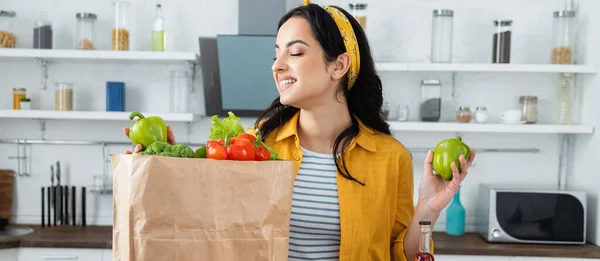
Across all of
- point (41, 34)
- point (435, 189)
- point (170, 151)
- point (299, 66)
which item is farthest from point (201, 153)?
point (41, 34)

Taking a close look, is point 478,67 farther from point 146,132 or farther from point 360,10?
point 146,132

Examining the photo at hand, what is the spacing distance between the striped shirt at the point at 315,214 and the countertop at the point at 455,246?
5.12ft

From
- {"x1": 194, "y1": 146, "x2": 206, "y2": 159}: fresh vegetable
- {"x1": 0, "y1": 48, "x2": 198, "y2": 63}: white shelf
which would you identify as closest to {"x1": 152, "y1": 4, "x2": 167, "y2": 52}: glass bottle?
{"x1": 0, "y1": 48, "x2": 198, "y2": 63}: white shelf

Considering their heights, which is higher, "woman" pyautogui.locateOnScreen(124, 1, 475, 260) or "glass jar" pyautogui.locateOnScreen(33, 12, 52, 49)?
"glass jar" pyautogui.locateOnScreen(33, 12, 52, 49)

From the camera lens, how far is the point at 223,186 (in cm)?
110

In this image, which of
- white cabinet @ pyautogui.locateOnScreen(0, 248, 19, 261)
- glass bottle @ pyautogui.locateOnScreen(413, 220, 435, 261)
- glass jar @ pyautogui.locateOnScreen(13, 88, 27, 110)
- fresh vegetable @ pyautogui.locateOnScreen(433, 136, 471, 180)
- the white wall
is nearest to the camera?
glass bottle @ pyautogui.locateOnScreen(413, 220, 435, 261)

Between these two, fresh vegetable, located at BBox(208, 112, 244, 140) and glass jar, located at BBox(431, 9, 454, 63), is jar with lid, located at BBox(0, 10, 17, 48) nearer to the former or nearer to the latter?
glass jar, located at BBox(431, 9, 454, 63)

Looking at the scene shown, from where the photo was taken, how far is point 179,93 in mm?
3344

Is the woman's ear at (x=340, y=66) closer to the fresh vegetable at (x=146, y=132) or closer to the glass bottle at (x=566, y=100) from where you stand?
the fresh vegetable at (x=146, y=132)

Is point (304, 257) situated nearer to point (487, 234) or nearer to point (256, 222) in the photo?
point (256, 222)

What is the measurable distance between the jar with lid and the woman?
2.15 meters

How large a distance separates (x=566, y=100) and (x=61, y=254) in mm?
2643

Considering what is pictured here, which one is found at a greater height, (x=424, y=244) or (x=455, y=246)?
(x=424, y=244)

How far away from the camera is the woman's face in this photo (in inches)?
58.3
